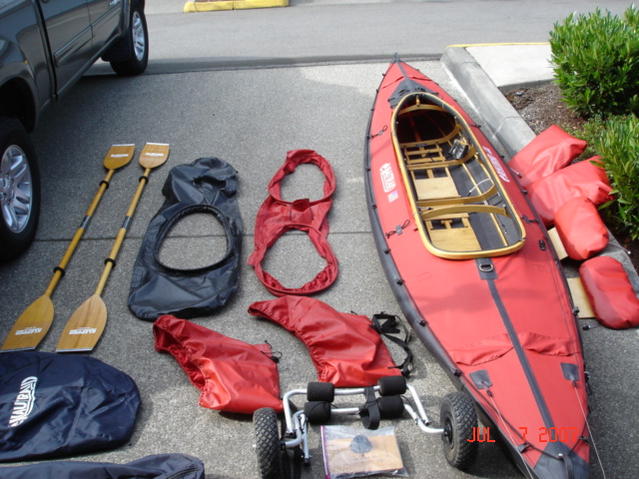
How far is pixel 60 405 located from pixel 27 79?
2807 mm

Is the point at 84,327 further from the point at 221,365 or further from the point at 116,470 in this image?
the point at 116,470

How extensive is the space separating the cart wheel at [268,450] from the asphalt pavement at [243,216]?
0.28m

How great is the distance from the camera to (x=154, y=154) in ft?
22.2

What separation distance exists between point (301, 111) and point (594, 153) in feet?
11.7

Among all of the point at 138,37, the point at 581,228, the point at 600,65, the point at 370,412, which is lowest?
the point at 370,412

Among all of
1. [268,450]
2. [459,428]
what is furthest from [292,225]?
[459,428]

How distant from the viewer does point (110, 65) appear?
9047mm

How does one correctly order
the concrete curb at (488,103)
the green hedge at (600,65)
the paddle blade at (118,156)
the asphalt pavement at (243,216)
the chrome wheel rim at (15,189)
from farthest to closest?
the concrete curb at (488,103)
the paddle blade at (118,156)
the green hedge at (600,65)
the chrome wheel rim at (15,189)
the asphalt pavement at (243,216)

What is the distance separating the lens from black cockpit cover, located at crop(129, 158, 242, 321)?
4814 millimetres

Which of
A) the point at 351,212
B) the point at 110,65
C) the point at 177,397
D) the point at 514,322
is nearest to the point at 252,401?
the point at 177,397

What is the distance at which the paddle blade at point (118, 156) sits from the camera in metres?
6.59

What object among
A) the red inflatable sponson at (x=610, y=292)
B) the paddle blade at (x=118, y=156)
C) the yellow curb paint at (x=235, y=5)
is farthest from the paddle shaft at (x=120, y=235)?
the yellow curb paint at (x=235, y=5)
